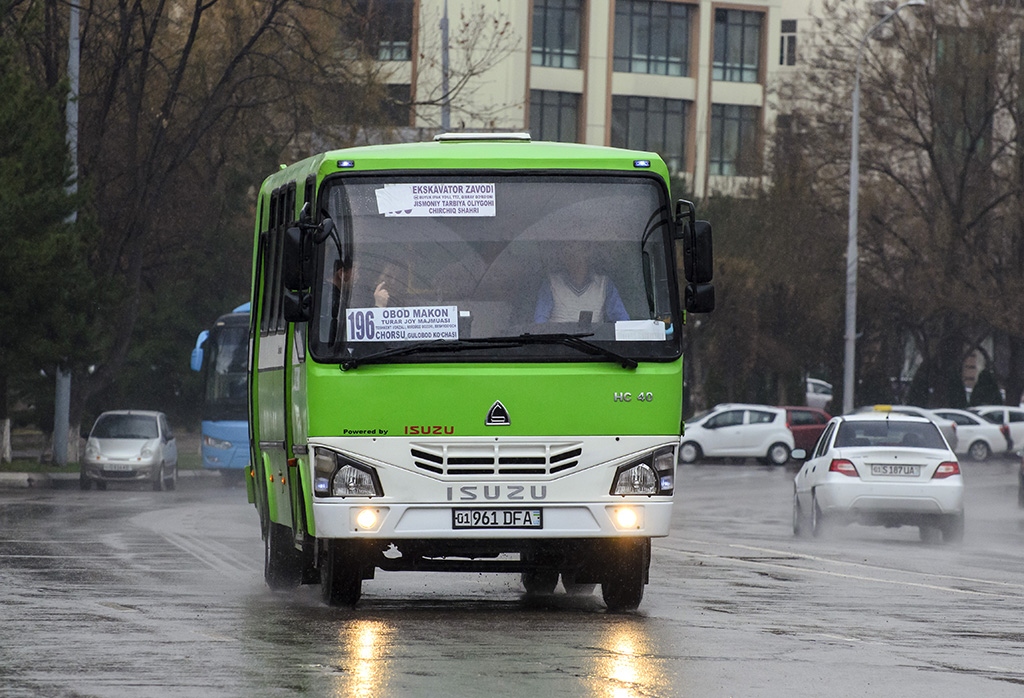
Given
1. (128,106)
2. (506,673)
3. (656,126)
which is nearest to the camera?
(506,673)

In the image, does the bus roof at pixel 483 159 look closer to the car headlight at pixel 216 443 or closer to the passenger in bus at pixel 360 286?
the passenger in bus at pixel 360 286

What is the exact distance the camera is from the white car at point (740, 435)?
5069 centimetres

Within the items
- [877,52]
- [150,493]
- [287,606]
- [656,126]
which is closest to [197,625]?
[287,606]

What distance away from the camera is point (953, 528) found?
2272 centimetres

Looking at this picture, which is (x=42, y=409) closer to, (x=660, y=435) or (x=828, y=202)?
(x=828, y=202)

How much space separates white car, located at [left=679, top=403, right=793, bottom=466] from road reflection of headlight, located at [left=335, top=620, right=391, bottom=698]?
3952cm

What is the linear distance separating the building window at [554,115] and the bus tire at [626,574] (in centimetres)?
6222

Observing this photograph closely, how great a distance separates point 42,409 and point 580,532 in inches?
1316

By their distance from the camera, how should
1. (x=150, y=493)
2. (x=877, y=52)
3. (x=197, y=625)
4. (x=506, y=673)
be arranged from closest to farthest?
(x=506, y=673), (x=197, y=625), (x=150, y=493), (x=877, y=52)

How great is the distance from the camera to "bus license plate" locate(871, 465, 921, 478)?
22.2 meters

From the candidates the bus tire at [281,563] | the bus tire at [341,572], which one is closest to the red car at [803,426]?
the bus tire at [281,563]

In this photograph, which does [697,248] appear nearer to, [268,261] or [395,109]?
[268,261]

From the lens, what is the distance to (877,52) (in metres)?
55.2

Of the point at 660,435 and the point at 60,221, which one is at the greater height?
the point at 60,221
